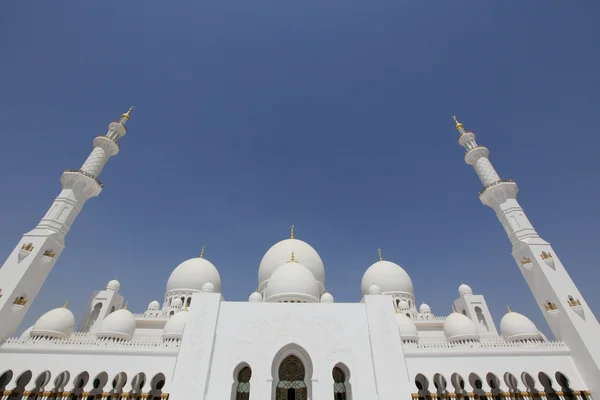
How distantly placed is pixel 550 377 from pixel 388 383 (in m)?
8.54

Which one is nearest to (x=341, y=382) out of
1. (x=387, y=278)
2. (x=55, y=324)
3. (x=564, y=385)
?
(x=564, y=385)

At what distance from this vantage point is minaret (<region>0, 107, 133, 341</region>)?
15.1 m

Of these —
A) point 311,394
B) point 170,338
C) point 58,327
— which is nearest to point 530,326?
point 311,394

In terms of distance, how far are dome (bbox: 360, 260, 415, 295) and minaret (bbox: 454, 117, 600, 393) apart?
8086mm

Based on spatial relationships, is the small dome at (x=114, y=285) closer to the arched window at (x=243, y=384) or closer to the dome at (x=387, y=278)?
the arched window at (x=243, y=384)

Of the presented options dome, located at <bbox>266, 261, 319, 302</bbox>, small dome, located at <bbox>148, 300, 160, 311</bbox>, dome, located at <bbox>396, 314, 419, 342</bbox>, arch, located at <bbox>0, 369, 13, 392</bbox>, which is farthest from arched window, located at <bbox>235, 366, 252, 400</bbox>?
small dome, located at <bbox>148, 300, 160, 311</bbox>

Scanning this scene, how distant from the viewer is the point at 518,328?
16891 mm

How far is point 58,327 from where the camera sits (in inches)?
643

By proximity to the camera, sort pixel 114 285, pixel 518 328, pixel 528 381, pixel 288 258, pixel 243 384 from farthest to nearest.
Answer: pixel 114 285
pixel 288 258
pixel 518 328
pixel 528 381
pixel 243 384

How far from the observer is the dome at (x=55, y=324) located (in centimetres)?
1608

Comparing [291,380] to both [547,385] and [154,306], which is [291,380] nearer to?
[547,385]

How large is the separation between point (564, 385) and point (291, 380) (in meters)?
13.4

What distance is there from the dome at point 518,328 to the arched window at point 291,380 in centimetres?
1217

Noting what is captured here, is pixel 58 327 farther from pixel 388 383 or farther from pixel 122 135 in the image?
pixel 388 383
